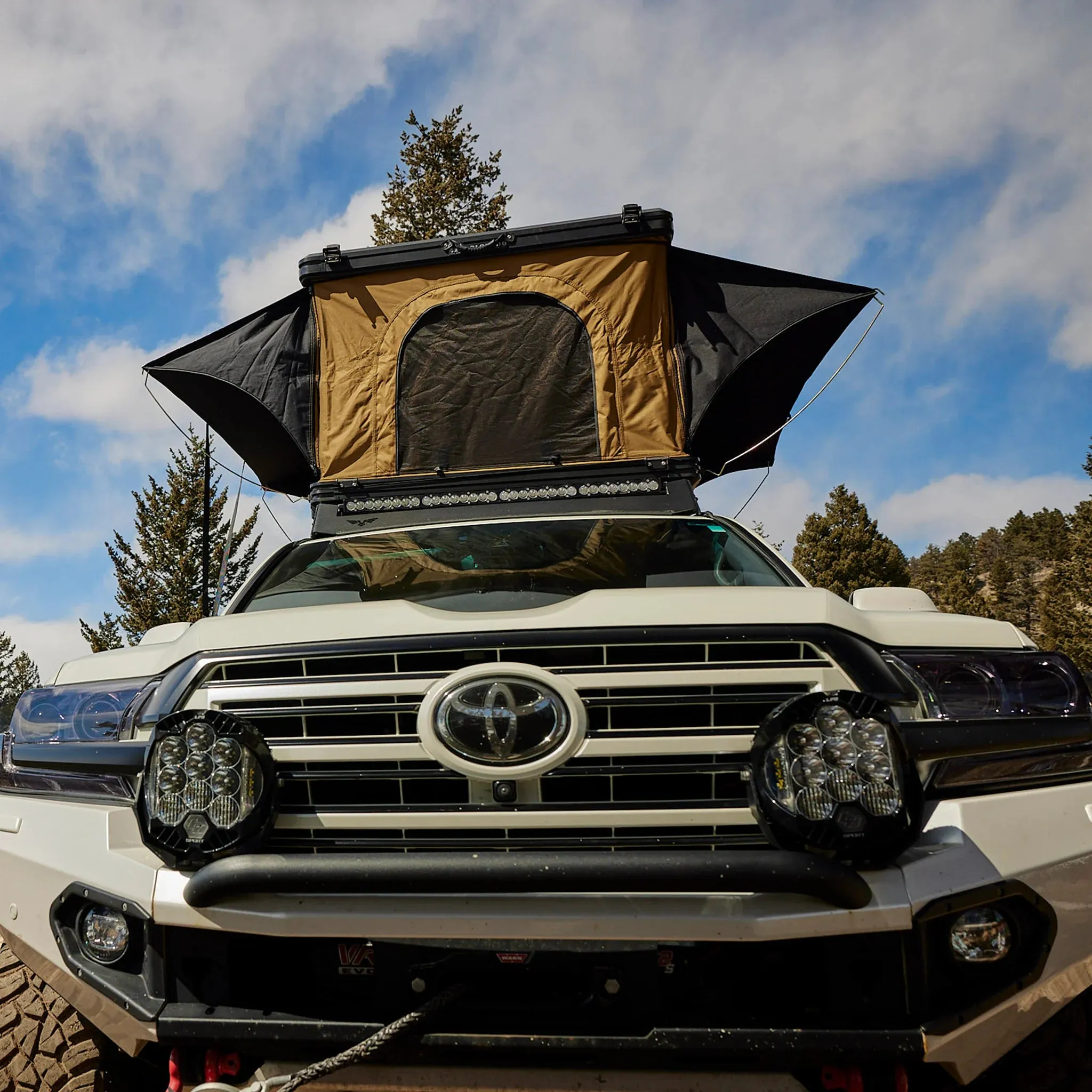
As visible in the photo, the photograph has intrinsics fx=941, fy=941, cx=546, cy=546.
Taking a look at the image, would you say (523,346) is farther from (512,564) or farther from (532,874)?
(532,874)

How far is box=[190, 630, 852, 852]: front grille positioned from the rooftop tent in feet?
9.43

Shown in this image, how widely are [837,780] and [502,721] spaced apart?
2.39ft

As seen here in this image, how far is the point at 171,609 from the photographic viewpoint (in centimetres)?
3869

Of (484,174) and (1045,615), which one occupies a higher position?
(484,174)

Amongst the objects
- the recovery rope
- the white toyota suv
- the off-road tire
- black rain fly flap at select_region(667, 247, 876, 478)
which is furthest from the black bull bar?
black rain fly flap at select_region(667, 247, 876, 478)

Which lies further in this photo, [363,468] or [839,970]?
[363,468]

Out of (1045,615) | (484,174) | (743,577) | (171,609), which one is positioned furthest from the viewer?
(1045,615)

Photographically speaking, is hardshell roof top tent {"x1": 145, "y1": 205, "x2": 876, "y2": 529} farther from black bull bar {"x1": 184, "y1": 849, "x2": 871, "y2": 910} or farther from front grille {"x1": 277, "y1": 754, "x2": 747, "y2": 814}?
black bull bar {"x1": 184, "y1": 849, "x2": 871, "y2": 910}

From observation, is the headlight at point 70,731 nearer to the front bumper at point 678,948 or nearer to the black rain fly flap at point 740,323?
the front bumper at point 678,948

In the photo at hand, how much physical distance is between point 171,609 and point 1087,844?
40.1 meters

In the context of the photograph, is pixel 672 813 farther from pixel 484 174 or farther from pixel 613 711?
pixel 484 174

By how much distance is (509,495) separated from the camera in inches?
193

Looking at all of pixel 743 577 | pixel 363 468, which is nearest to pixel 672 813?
pixel 743 577

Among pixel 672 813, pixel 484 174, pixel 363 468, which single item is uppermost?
pixel 484 174
